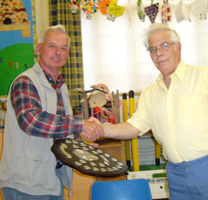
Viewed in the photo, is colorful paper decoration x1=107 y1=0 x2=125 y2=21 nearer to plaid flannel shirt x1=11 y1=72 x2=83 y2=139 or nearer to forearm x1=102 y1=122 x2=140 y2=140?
forearm x1=102 y1=122 x2=140 y2=140

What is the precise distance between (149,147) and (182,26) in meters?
1.86

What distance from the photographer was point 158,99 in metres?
1.60

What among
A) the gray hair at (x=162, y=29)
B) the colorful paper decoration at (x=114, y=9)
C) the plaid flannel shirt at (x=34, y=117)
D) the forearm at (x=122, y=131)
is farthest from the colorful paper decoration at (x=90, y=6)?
the plaid flannel shirt at (x=34, y=117)

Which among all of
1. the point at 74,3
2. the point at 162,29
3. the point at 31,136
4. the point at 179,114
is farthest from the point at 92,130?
the point at 74,3

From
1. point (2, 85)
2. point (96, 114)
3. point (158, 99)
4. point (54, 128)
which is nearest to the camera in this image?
point (54, 128)

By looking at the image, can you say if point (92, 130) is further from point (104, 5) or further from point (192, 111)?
point (104, 5)

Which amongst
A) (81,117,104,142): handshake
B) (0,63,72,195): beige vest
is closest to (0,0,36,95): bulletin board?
(81,117,104,142): handshake

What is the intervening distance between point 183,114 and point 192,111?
5cm

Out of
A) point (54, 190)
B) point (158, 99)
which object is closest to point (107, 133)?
point (158, 99)

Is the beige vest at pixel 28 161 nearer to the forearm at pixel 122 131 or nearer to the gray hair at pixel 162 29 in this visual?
the forearm at pixel 122 131

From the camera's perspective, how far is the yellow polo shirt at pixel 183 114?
143cm

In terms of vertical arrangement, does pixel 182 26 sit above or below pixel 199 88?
above

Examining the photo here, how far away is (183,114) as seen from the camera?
1.46m

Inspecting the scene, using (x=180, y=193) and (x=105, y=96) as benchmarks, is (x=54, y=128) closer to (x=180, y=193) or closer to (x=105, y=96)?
(x=180, y=193)
